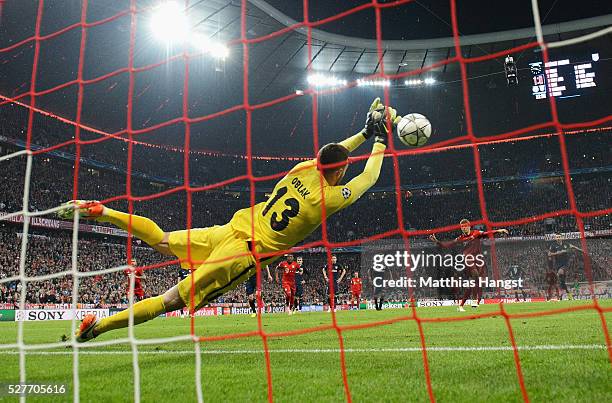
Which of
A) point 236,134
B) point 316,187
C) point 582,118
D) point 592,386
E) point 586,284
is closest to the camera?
point 592,386

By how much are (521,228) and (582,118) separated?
25.6 ft

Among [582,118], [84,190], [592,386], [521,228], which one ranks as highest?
[582,118]

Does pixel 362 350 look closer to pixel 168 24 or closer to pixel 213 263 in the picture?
pixel 213 263

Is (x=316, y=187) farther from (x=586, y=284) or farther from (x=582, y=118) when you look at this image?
(x=582, y=118)

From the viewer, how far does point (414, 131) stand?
201 inches

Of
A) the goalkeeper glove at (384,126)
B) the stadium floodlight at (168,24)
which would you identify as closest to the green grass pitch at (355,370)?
the goalkeeper glove at (384,126)

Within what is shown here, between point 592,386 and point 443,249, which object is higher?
point 443,249

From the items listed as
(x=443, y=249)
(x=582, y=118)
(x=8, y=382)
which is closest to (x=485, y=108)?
(x=582, y=118)

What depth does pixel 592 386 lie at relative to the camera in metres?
2.90

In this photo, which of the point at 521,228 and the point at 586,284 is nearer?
the point at 586,284

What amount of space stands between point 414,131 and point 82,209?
305 centimetres

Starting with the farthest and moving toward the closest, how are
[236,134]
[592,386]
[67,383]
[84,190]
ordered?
[236,134] < [84,190] < [67,383] < [592,386]

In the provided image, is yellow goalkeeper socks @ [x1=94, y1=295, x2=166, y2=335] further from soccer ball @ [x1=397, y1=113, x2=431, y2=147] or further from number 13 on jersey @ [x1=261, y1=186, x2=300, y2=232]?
soccer ball @ [x1=397, y1=113, x2=431, y2=147]

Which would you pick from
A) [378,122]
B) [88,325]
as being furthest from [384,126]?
[88,325]
